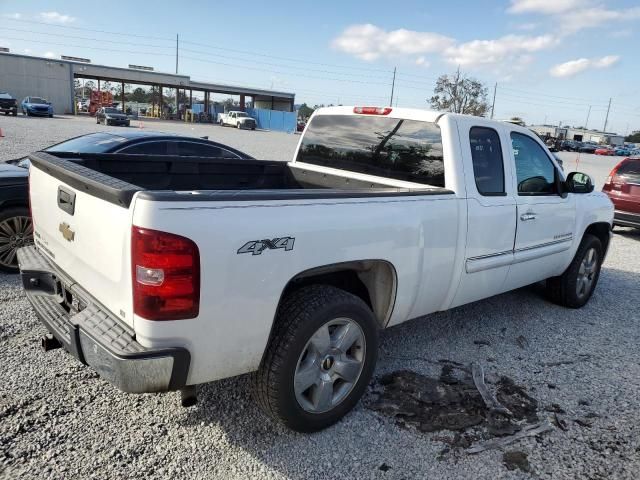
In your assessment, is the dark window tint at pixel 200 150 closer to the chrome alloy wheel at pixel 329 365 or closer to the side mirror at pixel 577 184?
the side mirror at pixel 577 184

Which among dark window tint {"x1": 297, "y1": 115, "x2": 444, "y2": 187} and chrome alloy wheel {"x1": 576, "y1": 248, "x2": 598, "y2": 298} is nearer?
dark window tint {"x1": 297, "y1": 115, "x2": 444, "y2": 187}

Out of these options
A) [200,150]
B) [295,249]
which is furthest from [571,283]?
[200,150]

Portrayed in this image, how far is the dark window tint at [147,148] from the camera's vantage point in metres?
6.30

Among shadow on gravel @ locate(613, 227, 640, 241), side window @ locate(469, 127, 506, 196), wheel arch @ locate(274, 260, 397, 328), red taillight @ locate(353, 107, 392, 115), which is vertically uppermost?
red taillight @ locate(353, 107, 392, 115)

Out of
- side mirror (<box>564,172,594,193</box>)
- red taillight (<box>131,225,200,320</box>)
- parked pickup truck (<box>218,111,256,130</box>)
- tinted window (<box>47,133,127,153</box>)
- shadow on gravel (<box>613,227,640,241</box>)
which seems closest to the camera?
red taillight (<box>131,225,200,320</box>)

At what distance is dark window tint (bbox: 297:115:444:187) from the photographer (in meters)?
3.72

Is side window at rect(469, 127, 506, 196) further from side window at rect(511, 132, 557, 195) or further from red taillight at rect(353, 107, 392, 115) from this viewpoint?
red taillight at rect(353, 107, 392, 115)

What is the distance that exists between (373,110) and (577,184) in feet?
7.16

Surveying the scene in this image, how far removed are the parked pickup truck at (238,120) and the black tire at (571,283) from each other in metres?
49.3

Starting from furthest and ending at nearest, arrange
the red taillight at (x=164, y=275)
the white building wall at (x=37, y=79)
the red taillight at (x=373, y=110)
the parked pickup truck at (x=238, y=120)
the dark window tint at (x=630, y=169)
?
the parked pickup truck at (x=238, y=120) → the white building wall at (x=37, y=79) → the dark window tint at (x=630, y=169) → the red taillight at (x=373, y=110) → the red taillight at (x=164, y=275)

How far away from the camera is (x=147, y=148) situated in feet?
21.3

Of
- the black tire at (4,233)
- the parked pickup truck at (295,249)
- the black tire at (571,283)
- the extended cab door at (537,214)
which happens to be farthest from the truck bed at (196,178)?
the black tire at (571,283)

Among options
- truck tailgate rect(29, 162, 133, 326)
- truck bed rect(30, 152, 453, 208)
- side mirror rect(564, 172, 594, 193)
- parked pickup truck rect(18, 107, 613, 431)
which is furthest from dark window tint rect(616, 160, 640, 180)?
truck tailgate rect(29, 162, 133, 326)

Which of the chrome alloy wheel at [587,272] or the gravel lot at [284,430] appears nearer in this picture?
the gravel lot at [284,430]
